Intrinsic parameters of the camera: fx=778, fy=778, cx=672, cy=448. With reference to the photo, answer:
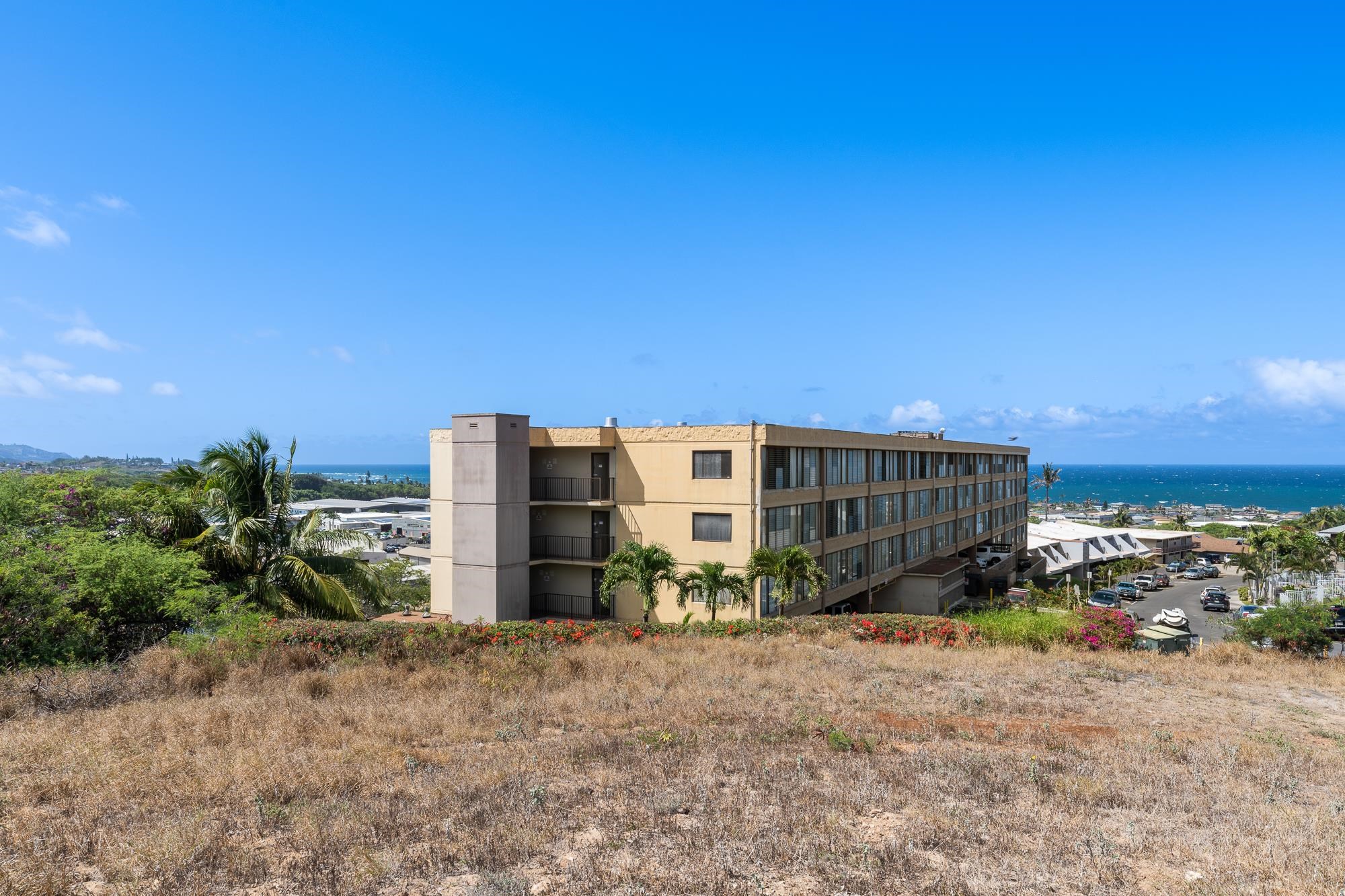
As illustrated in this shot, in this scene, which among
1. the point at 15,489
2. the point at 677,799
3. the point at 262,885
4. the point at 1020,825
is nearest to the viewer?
the point at 262,885

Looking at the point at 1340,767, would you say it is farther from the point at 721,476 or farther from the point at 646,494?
the point at 646,494

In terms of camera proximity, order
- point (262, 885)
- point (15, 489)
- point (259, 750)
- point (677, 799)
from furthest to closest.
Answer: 1. point (15, 489)
2. point (259, 750)
3. point (677, 799)
4. point (262, 885)

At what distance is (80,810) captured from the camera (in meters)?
8.31

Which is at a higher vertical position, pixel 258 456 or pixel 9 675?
pixel 258 456

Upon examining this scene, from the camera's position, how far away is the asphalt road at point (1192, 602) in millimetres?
49028

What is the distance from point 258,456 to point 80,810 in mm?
16833

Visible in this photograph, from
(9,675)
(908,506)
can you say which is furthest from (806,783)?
(908,506)

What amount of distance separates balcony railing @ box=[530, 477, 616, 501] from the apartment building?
0.20 feet

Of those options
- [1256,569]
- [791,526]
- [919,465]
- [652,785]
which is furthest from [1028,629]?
[1256,569]

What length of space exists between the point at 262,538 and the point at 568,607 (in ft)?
38.8

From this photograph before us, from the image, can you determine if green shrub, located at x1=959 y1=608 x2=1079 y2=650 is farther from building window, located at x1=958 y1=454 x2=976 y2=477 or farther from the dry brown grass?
building window, located at x1=958 y1=454 x2=976 y2=477

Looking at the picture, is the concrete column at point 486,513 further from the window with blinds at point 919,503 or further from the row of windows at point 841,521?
the window with blinds at point 919,503

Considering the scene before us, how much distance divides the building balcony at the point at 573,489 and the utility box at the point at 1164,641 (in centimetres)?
1819

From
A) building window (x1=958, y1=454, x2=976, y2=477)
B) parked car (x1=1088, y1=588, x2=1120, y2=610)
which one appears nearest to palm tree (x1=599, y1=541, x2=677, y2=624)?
building window (x1=958, y1=454, x2=976, y2=477)
